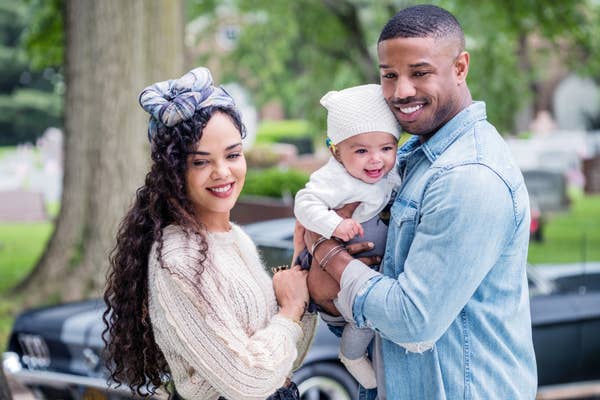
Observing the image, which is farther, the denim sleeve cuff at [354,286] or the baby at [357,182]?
the baby at [357,182]

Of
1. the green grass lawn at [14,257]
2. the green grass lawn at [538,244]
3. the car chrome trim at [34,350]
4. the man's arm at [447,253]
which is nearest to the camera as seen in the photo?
the man's arm at [447,253]

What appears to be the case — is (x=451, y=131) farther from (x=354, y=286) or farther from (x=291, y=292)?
(x=291, y=292)

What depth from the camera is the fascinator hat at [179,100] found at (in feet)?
7.95

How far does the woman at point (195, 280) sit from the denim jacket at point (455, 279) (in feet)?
0.88

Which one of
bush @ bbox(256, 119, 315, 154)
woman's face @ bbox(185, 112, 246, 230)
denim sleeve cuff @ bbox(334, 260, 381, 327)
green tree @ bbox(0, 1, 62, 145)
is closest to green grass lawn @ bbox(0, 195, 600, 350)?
woman's face @ bbox(185, 112, 246, 230)

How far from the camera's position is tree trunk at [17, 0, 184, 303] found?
26.9 feet

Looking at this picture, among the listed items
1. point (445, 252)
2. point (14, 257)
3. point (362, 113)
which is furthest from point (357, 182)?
point (14, 257)

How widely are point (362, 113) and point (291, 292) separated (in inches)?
22.4

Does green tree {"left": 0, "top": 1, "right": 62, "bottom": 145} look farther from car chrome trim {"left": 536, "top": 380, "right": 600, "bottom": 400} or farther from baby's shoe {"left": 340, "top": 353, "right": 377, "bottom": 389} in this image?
baby's shoe {"left": 340, "top": 353, "right": 377, "bottom": 389}

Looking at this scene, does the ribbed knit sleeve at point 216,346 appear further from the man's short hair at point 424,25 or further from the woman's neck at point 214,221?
the man's short hair at point 424,25

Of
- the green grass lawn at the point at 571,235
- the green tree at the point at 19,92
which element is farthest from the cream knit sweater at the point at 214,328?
the green tree at the point at 19,92

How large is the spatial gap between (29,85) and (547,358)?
29.1 metres

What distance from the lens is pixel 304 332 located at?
9.00 feet

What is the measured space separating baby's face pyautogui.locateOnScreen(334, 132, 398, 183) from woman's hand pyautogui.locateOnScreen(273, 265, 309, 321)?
35cm
